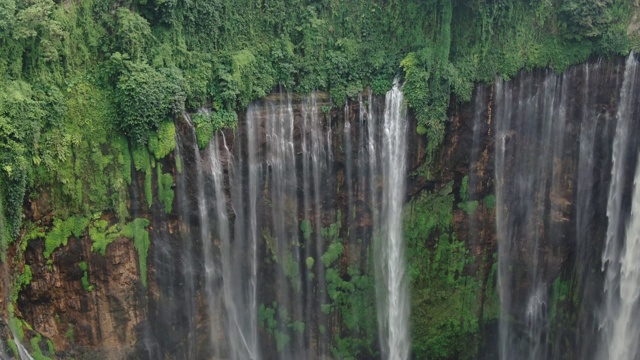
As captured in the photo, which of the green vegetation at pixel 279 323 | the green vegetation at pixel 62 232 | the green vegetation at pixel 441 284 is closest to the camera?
the green vegetation at pixel 62 232

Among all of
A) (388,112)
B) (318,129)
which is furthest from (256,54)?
(388,112)

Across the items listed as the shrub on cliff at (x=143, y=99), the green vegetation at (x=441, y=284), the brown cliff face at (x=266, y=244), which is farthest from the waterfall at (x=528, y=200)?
the shrub on cliff at (x=143, y=99)

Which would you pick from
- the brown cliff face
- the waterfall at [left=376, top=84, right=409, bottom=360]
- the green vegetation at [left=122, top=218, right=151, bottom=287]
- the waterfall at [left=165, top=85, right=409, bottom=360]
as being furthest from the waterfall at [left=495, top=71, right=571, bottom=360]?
the green vegetation at [left=122, top=218, right=151, bottom=287]

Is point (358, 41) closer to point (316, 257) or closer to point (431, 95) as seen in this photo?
point (431, 95)

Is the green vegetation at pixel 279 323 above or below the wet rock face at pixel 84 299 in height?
below

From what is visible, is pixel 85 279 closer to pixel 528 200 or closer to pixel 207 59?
pixel 207 59

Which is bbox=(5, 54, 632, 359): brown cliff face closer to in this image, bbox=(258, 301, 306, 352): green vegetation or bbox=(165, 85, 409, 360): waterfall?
bbox=(165, 85, 409, 360): waterfall

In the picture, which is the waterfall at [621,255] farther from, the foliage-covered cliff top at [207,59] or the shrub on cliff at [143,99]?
the shrub on cliff at [143,99]
